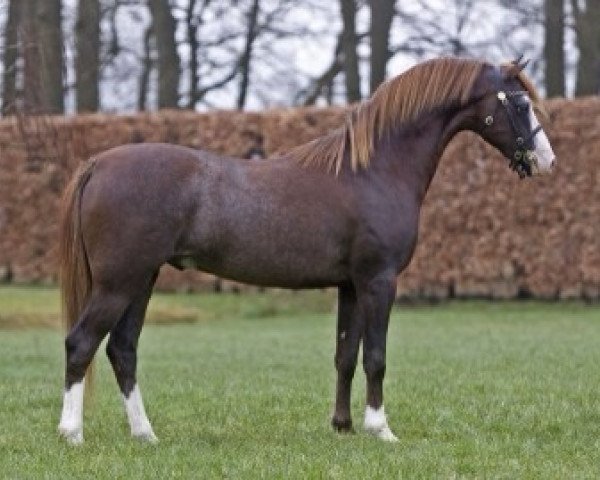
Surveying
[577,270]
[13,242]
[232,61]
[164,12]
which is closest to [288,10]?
[232,61]

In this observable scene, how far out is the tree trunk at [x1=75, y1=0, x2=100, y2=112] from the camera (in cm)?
2612

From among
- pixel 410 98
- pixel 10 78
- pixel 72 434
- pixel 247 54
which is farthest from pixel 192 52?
pixel 72 434

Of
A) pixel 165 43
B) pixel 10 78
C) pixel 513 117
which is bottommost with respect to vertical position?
pixel 165 43

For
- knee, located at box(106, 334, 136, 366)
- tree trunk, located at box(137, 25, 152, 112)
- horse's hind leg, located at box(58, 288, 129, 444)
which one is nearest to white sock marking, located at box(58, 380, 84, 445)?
horse's hind leg, located at box(58, 288, 129, 444)

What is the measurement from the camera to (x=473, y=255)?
67.7ft

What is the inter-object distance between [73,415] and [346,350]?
173cm

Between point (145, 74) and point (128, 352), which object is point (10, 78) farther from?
point (145, 74)

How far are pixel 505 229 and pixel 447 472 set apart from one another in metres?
14.4

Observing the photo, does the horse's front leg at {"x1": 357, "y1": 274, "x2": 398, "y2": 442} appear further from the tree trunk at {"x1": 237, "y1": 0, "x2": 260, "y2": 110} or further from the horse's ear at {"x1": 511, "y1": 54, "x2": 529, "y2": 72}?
the tree trunk at {"x1": 237, "y1": 0, "x2": 260, "y2": 110}

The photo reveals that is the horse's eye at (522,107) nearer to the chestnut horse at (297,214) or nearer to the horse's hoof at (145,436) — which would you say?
the chestnut horse at (297,214)

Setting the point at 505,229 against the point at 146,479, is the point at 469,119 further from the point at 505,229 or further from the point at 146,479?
the point at 505,229

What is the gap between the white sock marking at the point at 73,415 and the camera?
7.24m

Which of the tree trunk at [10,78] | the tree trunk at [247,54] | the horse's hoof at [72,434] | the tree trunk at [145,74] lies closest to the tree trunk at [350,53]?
the tree trunk at [247,54]

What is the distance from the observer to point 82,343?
7.21m
